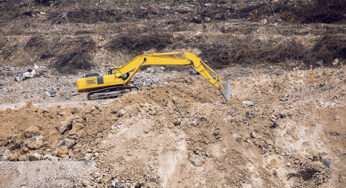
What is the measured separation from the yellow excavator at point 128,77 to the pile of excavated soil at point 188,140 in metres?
0.79

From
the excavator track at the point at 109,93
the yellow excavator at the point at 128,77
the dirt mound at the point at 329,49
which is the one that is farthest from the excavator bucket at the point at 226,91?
the dirt mound at the point at 329,49

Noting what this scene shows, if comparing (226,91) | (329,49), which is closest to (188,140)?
(226,91)

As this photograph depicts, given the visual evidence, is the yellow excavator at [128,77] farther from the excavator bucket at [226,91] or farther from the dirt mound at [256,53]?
the dirt mound at [256,53]

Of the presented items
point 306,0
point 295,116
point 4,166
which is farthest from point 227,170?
point 306,0

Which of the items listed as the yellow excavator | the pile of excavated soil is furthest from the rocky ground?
the yellow excavator

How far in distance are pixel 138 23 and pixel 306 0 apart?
9.90 meters

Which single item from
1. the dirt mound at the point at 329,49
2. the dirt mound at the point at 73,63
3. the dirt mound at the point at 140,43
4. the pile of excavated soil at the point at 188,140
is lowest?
the dirt mound at the point at 73,63

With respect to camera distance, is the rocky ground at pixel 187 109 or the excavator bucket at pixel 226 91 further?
the excavator bucket at pixel 226 91

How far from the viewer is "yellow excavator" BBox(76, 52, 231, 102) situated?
9.05 m

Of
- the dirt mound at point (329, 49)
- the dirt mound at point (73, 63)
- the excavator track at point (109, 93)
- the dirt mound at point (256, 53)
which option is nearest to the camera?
the excavator track at point (109, 93)

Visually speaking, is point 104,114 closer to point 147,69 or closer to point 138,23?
point 147,69

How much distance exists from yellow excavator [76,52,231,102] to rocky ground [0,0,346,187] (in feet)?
2.10

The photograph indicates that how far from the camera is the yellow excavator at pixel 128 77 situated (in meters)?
9.05

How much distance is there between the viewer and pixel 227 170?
6.74m
